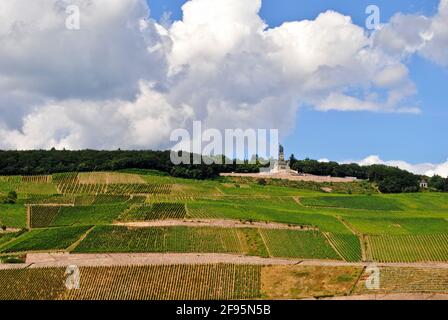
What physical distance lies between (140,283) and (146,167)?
327 ft

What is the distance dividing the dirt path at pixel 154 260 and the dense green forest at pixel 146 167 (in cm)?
7448

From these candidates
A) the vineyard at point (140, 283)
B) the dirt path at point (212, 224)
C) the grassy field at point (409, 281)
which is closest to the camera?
the grassy field at point (409, 281)

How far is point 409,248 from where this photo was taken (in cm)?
7688

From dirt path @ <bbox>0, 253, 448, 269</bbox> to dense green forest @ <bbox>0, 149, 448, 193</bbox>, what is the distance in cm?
7448

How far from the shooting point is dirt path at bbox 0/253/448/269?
63.5m

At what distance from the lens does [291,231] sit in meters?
83.4

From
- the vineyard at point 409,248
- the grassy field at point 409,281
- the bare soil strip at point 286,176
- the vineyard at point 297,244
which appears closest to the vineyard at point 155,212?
the vineyard at point 297,244

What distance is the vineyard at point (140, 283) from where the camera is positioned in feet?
177

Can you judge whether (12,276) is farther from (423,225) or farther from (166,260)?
(423,225)

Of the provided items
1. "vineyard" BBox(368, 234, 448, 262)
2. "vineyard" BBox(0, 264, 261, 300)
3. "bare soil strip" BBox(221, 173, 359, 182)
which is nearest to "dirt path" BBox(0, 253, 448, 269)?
"vineyard" BBox(0, 264, 261, 300)

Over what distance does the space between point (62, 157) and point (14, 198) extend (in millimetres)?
49034

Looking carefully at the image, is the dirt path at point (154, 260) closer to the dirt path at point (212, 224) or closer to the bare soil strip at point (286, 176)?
the dirt path at point (212, 224)

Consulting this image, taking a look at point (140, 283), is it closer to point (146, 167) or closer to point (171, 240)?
point (171, 240)
